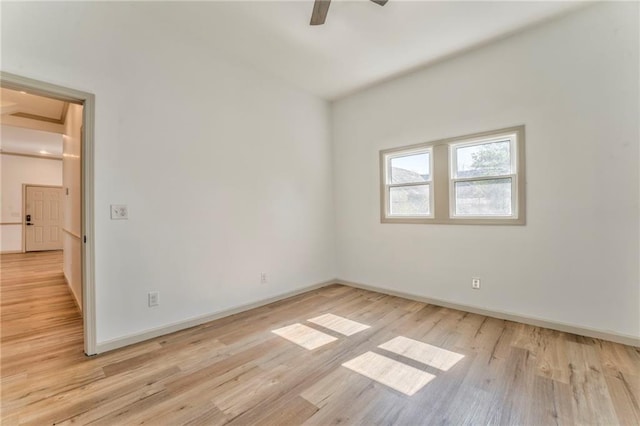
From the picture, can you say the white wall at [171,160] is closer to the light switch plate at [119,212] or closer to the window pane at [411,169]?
the light switch plate at [119,212]

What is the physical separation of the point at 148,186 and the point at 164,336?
4.89ft

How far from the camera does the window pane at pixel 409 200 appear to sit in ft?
12.4

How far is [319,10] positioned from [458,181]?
247cm

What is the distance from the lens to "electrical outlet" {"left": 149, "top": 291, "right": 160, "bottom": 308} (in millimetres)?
2680

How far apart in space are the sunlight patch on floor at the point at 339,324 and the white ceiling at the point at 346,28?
312cm

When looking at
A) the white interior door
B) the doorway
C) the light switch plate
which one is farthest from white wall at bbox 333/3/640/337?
the white interior door

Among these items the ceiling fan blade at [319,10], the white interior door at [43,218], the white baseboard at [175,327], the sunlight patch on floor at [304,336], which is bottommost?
the sunlight patch on floor at [304,336]

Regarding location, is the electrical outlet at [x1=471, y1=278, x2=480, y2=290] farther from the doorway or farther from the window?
the doorway

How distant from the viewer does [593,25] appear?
257 centimetres

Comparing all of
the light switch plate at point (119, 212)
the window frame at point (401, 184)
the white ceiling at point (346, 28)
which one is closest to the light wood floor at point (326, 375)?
the light switch plate at point (119, 212)

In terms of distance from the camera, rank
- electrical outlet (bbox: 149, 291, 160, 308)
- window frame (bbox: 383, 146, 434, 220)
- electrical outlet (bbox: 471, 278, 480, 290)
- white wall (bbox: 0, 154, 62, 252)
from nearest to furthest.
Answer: electrical outlet (bbox: 149, 291, 160, 308), electrical outlet (bbox: 471, 278, 480, 290), window frame (bbox: 383, 146, 434, 220), white wall (bbox: 0, 154, 62, 252)

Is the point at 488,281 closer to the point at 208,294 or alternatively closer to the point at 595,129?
the point at 595,129

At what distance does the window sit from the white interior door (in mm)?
10209

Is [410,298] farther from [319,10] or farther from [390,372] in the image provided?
[319,10]
